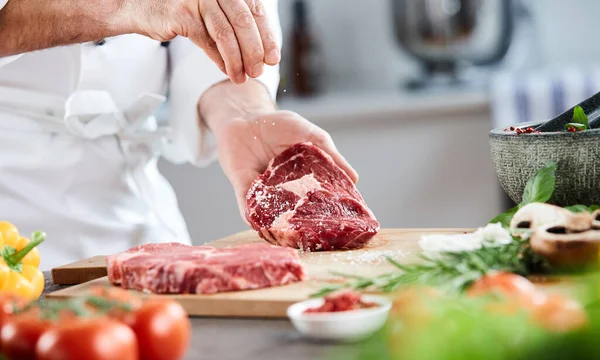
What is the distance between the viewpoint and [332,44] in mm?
4191

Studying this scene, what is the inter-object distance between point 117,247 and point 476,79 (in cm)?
212

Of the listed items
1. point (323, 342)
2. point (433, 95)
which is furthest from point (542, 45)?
point (323, 342)

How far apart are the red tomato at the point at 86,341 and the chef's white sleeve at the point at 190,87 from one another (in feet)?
4.59

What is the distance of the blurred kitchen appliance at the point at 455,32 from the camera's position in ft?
11.6

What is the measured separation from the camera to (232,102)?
2141 millimetres

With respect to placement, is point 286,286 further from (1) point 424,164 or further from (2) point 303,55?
(2) point 303,55

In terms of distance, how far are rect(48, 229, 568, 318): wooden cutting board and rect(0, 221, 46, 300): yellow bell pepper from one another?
0.14 ft

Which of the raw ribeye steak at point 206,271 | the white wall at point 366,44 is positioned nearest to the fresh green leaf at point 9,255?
the raw ribeye steak at point 206,271

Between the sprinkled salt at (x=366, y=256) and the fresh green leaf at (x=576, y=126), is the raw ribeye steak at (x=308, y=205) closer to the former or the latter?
the sprinkled salt at (x=366, y=256)

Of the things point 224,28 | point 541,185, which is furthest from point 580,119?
point 224,28

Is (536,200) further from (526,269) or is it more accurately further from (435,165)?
(435,165)

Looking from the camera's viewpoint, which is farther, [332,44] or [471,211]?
[332,44]

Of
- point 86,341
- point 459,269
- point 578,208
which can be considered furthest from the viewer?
point 578,208

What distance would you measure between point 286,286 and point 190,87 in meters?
0.98
